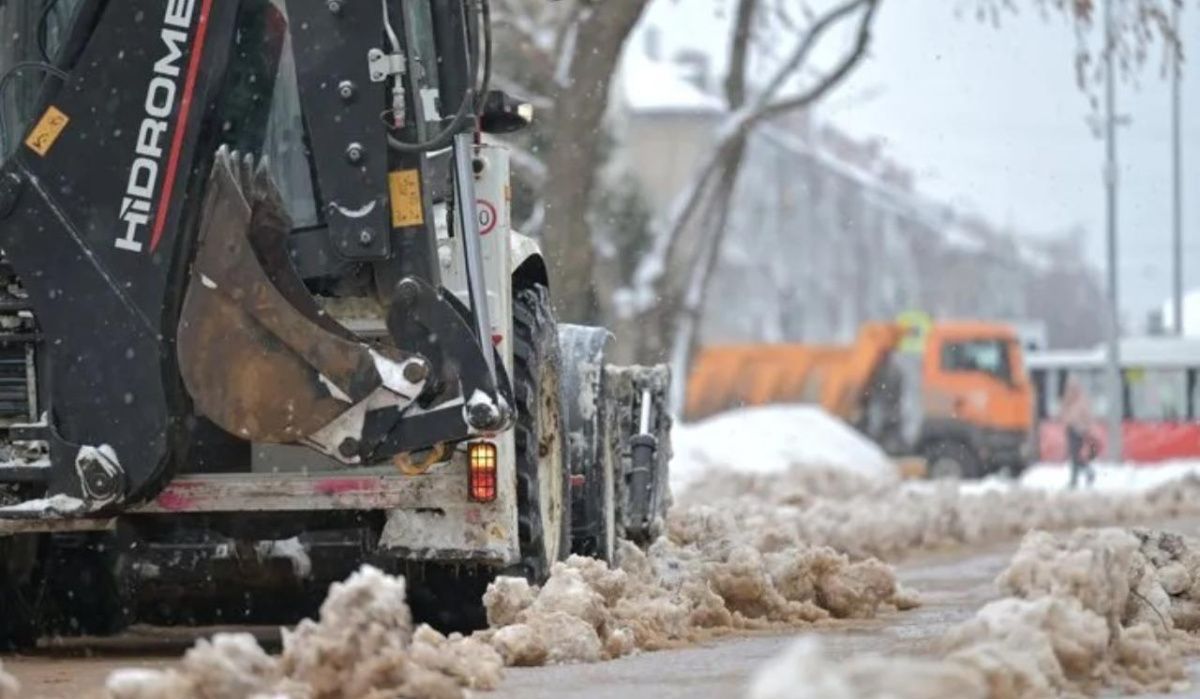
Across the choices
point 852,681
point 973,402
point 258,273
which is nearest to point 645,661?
point 258,273

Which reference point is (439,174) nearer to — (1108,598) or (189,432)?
(189,432)

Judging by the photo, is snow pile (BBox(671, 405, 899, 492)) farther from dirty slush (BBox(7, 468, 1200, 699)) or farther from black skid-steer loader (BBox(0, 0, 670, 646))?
black skid-steer loader (BBox(0, 0, 670, 646))

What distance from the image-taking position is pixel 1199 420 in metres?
44.2

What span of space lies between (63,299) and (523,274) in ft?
6.60

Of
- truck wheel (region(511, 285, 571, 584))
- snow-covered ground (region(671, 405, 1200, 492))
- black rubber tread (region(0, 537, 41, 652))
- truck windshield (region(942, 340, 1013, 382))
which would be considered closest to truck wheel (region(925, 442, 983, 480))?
truck windshield (region(942, 340, 1013, 382))

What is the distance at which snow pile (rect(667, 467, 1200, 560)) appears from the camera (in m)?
17.7

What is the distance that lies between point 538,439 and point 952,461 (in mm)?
34819

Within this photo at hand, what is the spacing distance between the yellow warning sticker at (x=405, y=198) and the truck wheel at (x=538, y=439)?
0.88 m

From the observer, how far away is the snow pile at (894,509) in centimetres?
1773

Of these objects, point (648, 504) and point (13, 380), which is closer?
point (13, 380)

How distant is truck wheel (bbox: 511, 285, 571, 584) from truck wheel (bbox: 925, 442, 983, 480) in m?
33.4

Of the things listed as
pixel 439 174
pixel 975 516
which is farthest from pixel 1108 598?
pixel 975 516

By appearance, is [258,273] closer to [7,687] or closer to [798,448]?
[7,687]

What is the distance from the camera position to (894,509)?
819 inches
